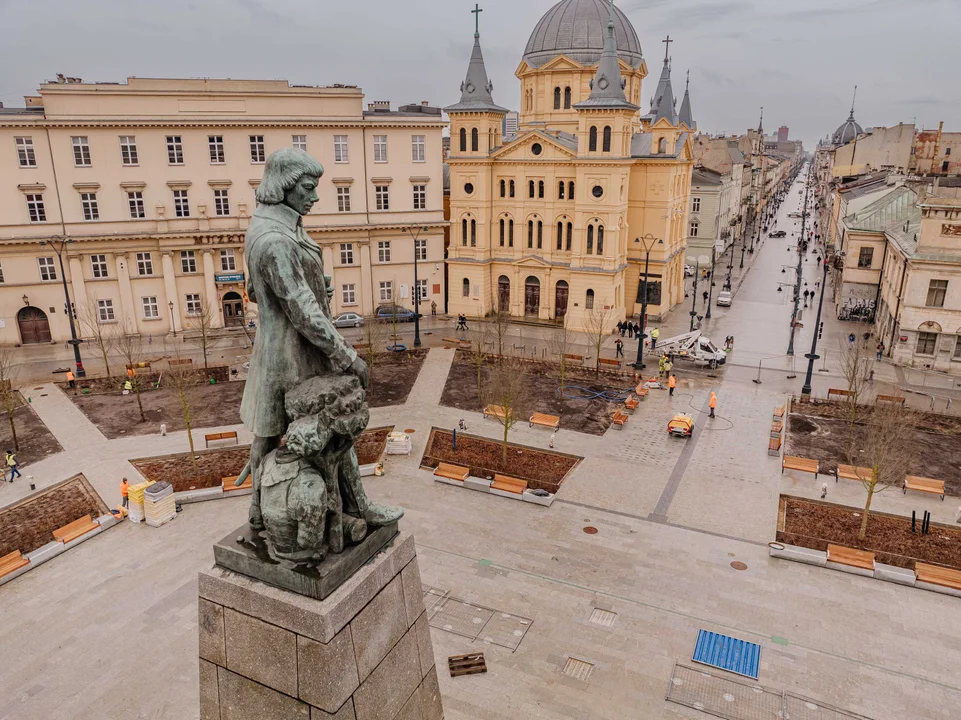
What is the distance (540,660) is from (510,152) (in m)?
37.2

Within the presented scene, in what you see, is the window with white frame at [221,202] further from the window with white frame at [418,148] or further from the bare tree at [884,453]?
the bare tree at [884,453]

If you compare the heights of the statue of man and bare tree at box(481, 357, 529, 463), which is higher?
the statue of man

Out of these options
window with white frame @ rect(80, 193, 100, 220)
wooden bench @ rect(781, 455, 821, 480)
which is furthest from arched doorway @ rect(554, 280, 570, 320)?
window with white frame @ rect(80, 193, 100, 220)

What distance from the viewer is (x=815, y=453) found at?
26.7 meters

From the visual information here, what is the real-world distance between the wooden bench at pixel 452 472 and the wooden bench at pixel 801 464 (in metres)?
11.6

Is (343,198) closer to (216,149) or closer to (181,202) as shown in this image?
(216,149)

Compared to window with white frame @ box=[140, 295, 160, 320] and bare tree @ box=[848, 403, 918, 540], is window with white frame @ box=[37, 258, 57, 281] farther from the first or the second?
bare tree @ box=[848, 403, 918, 540]

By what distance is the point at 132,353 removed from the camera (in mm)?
37594

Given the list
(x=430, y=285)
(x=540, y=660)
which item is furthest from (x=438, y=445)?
(x=430, y=285)

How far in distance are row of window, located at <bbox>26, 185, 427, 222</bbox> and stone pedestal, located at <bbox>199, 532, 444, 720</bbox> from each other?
40191 mm

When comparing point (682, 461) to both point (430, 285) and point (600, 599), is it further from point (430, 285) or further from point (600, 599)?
point (430, 285)

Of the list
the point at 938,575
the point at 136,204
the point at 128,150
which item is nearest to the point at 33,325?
the point at 136,204

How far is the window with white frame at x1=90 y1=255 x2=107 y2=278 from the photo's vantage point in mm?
41656

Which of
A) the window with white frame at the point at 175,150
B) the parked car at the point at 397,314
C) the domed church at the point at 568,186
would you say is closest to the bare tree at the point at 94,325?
the window with white frame at the point at 175,150
